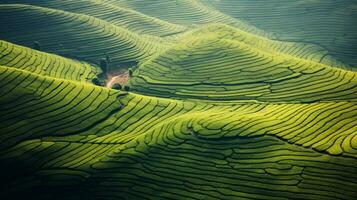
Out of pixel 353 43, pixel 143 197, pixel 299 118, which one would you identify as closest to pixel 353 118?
pixel 299 118

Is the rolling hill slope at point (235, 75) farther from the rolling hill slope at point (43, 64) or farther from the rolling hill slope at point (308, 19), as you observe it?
the rolling hill slope at point (308, 19)

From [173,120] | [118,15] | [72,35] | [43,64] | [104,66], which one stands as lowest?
[173,120]

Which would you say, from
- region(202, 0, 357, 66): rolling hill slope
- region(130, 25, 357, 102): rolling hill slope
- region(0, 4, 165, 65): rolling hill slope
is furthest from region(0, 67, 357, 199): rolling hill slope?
region(202, 0, 357, 66): rolling hill slope

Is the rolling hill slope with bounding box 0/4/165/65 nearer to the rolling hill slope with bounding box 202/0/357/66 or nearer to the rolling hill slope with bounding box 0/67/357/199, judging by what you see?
the rolling hill slope with bounding box 0/67/357/199

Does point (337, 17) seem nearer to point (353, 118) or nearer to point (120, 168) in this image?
point (353, 118)

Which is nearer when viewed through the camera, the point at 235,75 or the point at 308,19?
the point at 235,75

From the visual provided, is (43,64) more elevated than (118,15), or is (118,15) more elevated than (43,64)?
(118,15)

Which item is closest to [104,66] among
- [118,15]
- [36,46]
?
[36,46]

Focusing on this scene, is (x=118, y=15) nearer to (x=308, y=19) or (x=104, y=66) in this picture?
(x=104, y=66)
